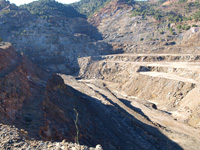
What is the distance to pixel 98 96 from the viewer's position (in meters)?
32.1

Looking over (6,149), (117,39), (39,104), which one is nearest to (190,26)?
(117,39)

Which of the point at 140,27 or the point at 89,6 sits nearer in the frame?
the point at 140,27

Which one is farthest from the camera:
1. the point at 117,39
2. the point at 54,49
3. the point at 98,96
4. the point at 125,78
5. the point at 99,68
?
the point at 117,39

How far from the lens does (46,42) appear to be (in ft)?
196

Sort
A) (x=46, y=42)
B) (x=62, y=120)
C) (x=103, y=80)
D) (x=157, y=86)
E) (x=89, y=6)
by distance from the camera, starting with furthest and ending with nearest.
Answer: (x=89, y=6), (x=46, y=42), (x=103, y=80), (x=157, y=86), (x=62, y=120)

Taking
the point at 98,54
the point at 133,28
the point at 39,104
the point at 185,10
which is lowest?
the point at 39,104

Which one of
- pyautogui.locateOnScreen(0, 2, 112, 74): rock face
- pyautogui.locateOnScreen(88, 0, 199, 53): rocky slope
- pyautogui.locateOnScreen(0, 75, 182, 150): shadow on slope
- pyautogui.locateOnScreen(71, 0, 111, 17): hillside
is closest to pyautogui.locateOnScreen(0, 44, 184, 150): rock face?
pyautogui.locateOnScreen(0, 75, 182, 150): shadow on slope

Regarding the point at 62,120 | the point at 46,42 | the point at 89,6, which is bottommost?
the point at 62,120

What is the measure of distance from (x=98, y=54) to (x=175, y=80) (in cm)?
3067

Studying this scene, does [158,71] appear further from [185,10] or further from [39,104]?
[185,10]

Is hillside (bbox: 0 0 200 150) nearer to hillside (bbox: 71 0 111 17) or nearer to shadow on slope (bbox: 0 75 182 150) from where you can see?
shadow on slope (bbox: 0 75 182 150)

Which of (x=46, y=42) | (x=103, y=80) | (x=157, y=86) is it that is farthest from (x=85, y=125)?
(x=46, y=42)

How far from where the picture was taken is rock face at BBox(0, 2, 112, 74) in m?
55.1

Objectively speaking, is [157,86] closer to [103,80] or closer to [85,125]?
[103,80]
